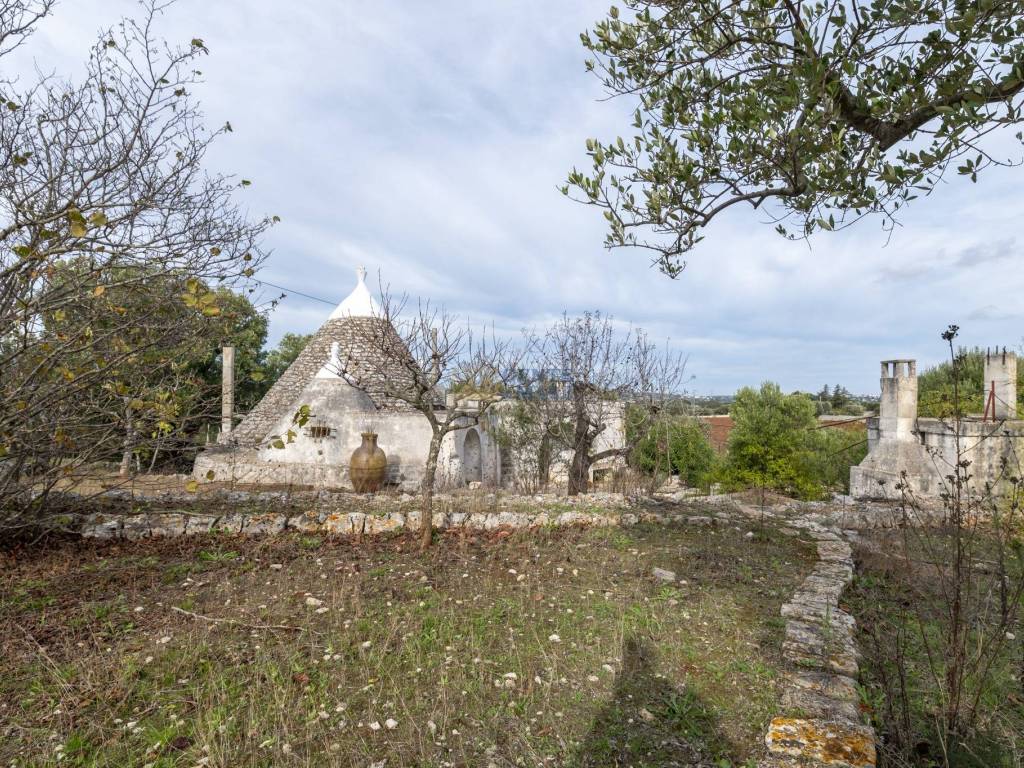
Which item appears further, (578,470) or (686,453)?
(686,453)

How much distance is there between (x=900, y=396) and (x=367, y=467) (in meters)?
10.6

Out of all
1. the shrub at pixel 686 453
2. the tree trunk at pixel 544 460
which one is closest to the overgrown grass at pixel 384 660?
the tree trunk at pixel 544 460

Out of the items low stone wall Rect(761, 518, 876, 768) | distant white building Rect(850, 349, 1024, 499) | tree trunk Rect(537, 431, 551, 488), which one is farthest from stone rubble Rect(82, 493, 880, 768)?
tree trunk Rect(537, 431, 551, 488)

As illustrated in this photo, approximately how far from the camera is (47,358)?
4.26 metres

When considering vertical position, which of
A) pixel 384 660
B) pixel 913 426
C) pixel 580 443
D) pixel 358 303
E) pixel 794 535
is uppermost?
pixel 358 303

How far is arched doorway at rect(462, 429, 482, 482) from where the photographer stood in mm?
14523

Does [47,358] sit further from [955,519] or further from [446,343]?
[955,519]

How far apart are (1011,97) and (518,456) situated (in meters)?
12.9

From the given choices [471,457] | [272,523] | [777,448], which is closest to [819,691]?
[272,523]

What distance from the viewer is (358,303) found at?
15414mm

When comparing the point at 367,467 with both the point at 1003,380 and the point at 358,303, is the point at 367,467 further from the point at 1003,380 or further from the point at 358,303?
the point at 1003,380

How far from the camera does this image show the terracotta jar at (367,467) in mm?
10938

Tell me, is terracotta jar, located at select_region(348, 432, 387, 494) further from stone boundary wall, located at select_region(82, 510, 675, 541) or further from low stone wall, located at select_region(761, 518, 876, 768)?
low stone wall, located at select_region(761, 518, 876, 768)

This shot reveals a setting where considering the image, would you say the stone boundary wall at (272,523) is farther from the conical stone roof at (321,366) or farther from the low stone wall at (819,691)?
the conical stone roof at (321,366)
